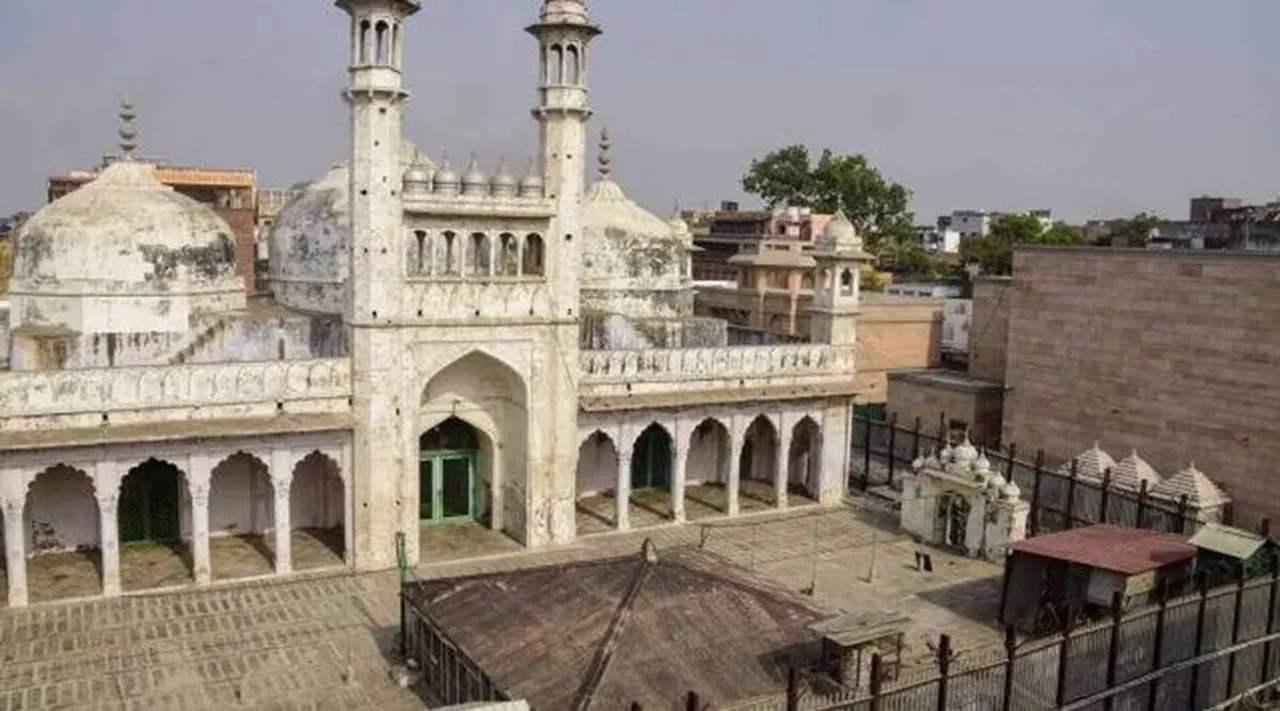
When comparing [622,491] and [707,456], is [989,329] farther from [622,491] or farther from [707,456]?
[622,491]

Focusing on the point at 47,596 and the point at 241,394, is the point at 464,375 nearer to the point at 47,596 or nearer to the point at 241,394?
the point at 241,394

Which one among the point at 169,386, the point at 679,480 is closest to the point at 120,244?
the point at 169,386

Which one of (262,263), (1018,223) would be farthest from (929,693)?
(1018,223)

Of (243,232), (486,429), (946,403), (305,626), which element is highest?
(243,232)

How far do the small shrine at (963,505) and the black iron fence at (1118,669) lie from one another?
21.2ft

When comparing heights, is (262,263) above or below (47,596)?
above

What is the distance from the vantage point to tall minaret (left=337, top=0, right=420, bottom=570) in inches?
768

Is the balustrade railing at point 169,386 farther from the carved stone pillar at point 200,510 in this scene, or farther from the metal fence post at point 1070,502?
the metal fence post at point 1070,502

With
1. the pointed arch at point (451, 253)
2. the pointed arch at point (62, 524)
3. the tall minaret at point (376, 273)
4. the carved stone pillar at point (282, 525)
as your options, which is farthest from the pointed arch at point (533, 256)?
the pointed arch at point (62, 524)

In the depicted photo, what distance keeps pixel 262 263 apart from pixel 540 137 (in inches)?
838

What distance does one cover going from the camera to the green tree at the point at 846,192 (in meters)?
58.7

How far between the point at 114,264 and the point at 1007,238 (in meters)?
48.9

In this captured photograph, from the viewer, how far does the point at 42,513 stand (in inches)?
792

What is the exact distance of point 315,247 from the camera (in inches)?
987
